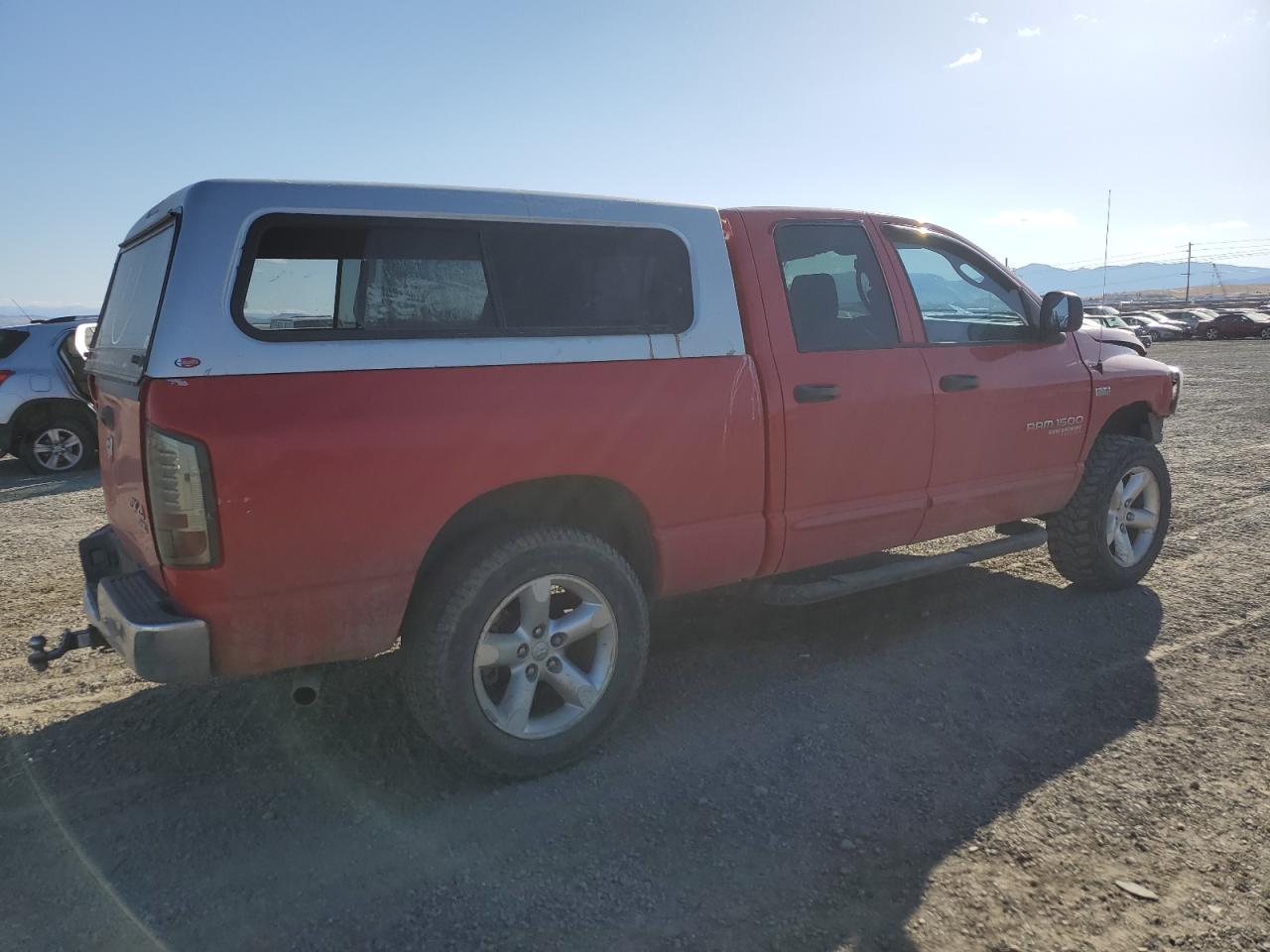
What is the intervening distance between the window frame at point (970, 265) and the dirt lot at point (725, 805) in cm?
145

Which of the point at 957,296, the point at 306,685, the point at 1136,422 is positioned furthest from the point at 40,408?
the point at 1136,422

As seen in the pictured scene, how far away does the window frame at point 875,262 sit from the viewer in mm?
3697

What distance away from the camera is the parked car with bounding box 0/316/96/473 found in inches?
365

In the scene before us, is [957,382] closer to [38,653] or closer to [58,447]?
[38,653]

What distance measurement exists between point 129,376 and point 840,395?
2627mm

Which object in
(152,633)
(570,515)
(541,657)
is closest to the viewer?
(152,633)

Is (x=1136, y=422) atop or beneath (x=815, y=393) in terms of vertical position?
beneath

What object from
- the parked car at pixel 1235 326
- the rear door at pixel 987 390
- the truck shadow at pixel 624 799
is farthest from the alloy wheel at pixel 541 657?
the parked car at pixel 1235 326

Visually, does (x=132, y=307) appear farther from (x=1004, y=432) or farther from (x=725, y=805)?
(x=1004, y=432)

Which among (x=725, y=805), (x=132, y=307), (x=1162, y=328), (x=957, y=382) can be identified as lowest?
(x=1162, y=328)

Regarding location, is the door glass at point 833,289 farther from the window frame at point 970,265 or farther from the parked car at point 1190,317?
the parked car at point 1190,317

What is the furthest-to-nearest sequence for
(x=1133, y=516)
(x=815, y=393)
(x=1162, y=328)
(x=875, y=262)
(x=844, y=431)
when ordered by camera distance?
(x=1162, y=328) < (x=1133, y=516) < (x=875, y=262) < (x=844, y=431) < (x=815, y=393)

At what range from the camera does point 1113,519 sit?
16.2ft

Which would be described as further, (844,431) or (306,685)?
(844,431)
